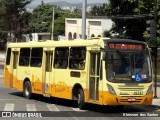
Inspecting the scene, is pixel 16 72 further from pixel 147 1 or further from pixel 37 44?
pixel 147 1

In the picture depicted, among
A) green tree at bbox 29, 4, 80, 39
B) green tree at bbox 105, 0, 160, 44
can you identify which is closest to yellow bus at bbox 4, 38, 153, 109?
green tree at bbox 105, 0, 160, 44

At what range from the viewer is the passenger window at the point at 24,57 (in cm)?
2306

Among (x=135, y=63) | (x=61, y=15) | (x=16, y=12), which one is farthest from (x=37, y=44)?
(x=61, y=15)

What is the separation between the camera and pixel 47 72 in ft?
68.9

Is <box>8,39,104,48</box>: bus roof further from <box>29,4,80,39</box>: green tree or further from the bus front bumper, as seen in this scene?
<box>29,4,80,39</box>: green tree

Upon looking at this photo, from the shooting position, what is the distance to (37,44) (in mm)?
22266

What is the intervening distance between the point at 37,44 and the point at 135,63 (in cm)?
612

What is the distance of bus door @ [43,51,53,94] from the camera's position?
20.8 m

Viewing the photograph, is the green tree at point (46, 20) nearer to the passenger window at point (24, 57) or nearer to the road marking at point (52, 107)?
the passenger window at point (24, 57)

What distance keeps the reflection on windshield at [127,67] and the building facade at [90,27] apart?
63772mm

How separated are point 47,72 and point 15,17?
94.3 meters

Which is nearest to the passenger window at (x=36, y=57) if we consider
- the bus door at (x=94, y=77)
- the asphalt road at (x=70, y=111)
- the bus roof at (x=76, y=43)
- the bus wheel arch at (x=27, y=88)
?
the bus roof at (x=76, y=43)

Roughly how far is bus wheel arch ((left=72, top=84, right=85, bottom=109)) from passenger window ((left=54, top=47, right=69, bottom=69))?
1.19 metres

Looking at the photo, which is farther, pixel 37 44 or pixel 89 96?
pixel 37 44
